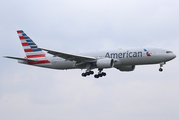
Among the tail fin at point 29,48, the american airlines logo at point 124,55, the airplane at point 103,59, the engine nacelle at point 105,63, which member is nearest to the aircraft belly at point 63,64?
the airplane at point 103,59

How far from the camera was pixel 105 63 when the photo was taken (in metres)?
49.3

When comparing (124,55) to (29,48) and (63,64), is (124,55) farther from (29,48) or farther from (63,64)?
(29,48)

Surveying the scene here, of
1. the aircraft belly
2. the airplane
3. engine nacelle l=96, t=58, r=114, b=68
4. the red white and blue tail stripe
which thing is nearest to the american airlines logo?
the airplane

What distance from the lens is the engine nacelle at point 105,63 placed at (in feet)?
161

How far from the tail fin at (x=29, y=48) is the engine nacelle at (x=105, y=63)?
12.2m

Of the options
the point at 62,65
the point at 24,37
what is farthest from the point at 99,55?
the point at 24,37

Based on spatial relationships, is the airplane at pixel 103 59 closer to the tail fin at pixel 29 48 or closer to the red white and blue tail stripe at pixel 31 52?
the red white and blue tail stripe at pixel 31 52

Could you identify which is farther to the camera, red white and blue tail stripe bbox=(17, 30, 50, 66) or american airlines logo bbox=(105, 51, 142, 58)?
red white and blue tail stripe bbox=(17, 30, 50, 66)

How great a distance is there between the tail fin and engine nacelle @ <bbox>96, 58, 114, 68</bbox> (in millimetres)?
12165

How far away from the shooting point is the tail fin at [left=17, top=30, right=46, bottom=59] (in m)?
57.8

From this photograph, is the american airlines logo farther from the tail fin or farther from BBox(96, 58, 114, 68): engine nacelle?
the tail fin

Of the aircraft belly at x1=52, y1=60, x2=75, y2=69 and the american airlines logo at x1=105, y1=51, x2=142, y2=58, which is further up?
the american airlines logo at x1=105, y1=51, x2=142, y2=58

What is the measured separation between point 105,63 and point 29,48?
16.6 meters

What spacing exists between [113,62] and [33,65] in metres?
15.1
